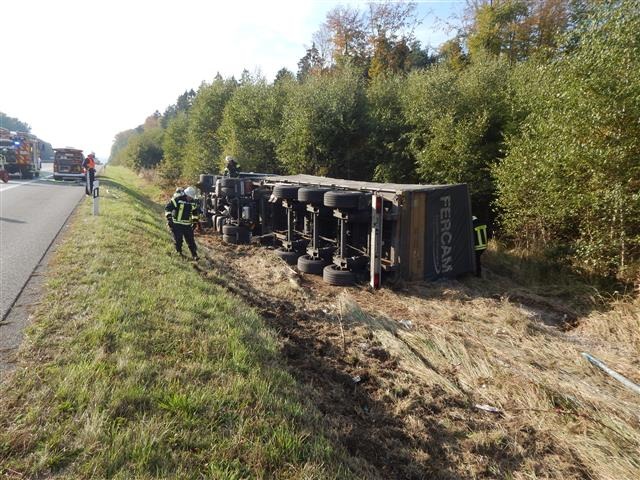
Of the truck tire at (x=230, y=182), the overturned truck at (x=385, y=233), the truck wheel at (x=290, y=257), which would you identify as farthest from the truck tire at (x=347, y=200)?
the truck tire at (x=230, y=182)

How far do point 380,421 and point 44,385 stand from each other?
8.85 feet

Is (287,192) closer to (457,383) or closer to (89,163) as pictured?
(457,383)

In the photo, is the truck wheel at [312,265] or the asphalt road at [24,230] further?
the truck wheel at [312,265]

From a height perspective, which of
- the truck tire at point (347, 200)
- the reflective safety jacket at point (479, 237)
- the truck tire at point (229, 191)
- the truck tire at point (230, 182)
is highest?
the truck tire at point (230, 182)

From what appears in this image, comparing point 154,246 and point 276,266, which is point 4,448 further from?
point 276,266

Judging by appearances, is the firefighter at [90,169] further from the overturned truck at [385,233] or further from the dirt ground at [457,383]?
the dirt ground at [457,383]

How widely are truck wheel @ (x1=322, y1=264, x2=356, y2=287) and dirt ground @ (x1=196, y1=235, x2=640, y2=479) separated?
53 cm

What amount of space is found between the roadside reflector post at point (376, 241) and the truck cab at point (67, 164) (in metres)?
21.8

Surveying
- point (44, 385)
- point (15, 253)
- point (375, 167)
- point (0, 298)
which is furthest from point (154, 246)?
point (375, 167)

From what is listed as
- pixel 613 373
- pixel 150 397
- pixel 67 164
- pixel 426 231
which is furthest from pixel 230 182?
pixel 67 164

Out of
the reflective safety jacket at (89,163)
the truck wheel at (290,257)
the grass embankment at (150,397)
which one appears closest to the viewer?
the grass embankment at (150,397)

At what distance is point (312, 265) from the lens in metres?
8.35

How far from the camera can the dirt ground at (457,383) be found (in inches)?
124

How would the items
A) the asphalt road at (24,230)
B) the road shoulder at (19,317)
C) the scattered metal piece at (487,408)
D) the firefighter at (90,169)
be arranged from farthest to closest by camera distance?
1. the firefighter at (90,169)
2. the asphalt road at (24,230)
3. the scattered metal piece at (487,408)
4. the road shoulder at (19,317)
